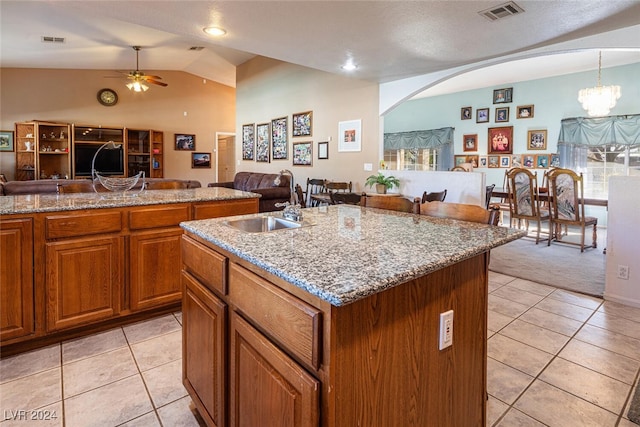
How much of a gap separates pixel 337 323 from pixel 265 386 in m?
0.38

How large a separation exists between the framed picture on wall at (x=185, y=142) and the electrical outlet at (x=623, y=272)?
9290 millimetres

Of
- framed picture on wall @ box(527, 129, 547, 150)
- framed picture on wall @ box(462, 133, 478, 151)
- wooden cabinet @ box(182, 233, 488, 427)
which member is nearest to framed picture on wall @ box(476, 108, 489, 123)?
framed picture on wall @ box(462, 133, 478, 151)

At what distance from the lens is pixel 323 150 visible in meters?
6.54

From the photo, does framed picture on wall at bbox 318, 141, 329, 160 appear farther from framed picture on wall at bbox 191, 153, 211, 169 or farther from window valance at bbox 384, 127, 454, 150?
framed picture on wall at bbox 191, 153, 211, 169

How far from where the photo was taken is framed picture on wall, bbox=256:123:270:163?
7.98m

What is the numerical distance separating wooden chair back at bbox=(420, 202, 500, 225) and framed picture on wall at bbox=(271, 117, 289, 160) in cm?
575

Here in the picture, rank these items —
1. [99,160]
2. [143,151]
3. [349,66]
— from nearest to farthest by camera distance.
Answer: [349,66], [99,160], [143,151]

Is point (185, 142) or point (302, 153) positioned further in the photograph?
point (185, 142)

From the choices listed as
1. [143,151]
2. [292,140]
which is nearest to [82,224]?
[292,140]

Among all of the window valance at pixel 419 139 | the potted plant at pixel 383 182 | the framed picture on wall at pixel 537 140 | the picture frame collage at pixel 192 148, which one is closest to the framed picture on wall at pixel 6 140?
the picture frame collage at pixel 192 148

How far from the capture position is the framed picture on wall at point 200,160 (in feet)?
31.9

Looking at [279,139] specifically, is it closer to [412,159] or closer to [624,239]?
[412,159]

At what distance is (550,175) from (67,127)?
31.1 ft

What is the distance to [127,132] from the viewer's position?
28.4ft
